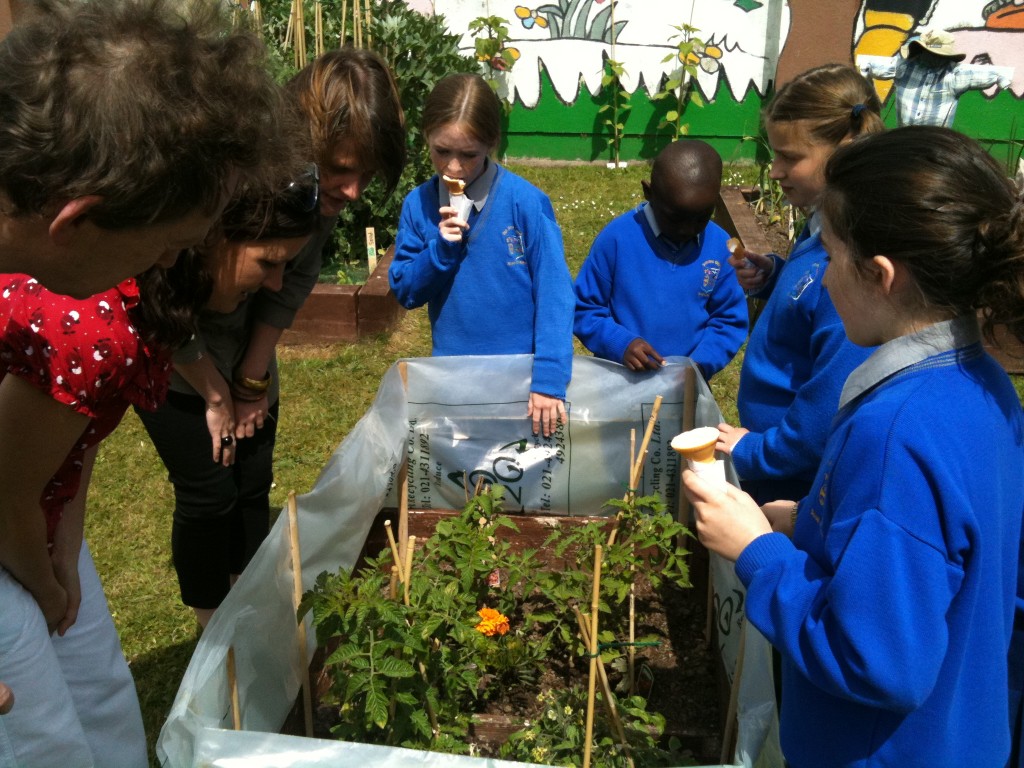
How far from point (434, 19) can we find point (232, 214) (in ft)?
17.1

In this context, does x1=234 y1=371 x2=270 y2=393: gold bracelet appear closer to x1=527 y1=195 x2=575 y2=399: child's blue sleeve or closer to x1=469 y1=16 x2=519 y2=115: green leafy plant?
x1=527 y1=195 x2=575 y2=399: child's blue sleeve

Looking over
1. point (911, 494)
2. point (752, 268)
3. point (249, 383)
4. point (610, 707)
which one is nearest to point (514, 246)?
point (752, 268)

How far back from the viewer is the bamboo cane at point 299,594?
74.8 inches

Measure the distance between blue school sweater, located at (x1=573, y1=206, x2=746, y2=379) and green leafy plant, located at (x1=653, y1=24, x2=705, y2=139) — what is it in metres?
6.18

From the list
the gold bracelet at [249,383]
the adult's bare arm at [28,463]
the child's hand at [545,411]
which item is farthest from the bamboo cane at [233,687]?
the child's hand at [545,411]

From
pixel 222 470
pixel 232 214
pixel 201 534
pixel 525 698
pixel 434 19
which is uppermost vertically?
pixel 434 19

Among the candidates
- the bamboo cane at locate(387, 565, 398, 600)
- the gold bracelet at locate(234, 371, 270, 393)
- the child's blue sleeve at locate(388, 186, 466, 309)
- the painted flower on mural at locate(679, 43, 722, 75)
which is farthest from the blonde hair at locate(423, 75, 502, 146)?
the painted flower on mural at locate(679, 43, 722, 75)

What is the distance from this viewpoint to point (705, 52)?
8.80 m

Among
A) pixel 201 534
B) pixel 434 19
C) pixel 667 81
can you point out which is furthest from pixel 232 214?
pixel 667 81

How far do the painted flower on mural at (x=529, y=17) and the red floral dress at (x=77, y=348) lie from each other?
26.8 feet

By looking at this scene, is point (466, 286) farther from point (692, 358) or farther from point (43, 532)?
point (43, 532)

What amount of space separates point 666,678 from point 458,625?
751 mm

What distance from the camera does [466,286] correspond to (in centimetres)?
293

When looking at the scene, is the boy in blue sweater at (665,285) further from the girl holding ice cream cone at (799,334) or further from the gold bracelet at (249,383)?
the gold bracelet at (249,383)
